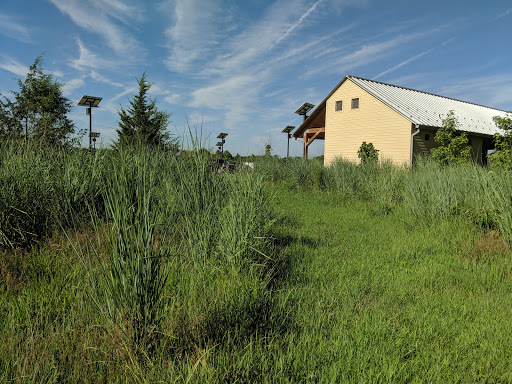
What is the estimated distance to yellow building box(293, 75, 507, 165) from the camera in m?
17.2

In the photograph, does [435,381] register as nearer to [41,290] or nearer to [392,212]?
[41,290]

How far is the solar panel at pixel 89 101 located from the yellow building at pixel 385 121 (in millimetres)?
13486

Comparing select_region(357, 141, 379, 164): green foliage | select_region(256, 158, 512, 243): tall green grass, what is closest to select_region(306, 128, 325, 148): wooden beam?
select_region(357, 141, 379, 164): green foliage

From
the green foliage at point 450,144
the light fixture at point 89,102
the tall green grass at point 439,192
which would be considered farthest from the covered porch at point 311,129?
the light fixture at point 89,102

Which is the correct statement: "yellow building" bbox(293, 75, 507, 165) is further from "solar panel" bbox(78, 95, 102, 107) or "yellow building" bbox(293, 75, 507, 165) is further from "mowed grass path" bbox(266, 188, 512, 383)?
"solar panel" bbox(78, 95, 102, 107)

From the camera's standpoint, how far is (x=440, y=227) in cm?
611

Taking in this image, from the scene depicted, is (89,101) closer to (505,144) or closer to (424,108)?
(505,144)

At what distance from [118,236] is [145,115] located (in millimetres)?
20600

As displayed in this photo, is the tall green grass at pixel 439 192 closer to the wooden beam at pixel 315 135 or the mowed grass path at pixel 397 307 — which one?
the mowed grass path at pixel 397 307

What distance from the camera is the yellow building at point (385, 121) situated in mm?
17222

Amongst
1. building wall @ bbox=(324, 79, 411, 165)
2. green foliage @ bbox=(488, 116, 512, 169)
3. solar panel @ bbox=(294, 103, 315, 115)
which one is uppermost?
solar panel @ bbox=(294, 103, 315, 115)

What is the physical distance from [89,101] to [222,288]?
703 inches

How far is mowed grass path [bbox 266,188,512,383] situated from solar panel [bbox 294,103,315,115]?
18803 millimetres

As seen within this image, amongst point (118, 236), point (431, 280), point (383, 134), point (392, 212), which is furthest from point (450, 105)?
point (118, 236)
